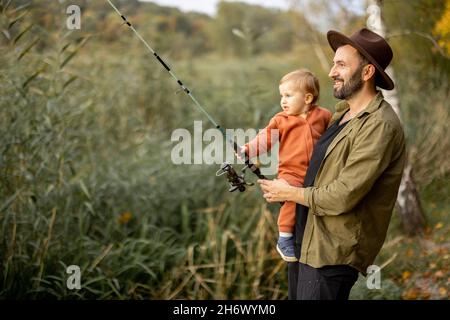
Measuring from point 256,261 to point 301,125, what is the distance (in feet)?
7.74

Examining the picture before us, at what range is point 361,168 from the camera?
2340mm

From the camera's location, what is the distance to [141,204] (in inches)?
207

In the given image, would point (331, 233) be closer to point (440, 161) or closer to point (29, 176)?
point (29, 176)

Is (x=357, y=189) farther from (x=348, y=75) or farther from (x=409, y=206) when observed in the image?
(x=409, y=206)

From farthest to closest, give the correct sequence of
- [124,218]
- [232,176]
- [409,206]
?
1. [409,206]
2. [124,218]
3. [232,176]

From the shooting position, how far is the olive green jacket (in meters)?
2.34

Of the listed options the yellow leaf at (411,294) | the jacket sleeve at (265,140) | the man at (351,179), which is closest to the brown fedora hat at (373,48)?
the man at (351,179)

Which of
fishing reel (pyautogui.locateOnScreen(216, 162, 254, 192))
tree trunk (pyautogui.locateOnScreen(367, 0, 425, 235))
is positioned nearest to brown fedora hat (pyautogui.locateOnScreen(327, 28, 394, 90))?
fishing reel (pyautogui.locateOnScreen(216, 162, 254, 192))

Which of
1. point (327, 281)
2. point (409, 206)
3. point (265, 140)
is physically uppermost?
point (265, 140)

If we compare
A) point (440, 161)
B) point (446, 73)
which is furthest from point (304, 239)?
point (446, 73)

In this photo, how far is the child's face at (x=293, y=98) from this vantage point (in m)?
2.67

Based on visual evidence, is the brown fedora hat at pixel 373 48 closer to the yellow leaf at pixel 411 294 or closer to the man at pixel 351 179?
the man at pixel 351 179

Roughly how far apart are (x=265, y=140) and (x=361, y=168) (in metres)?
0.56

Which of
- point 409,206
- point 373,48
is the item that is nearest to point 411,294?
point 409,206
